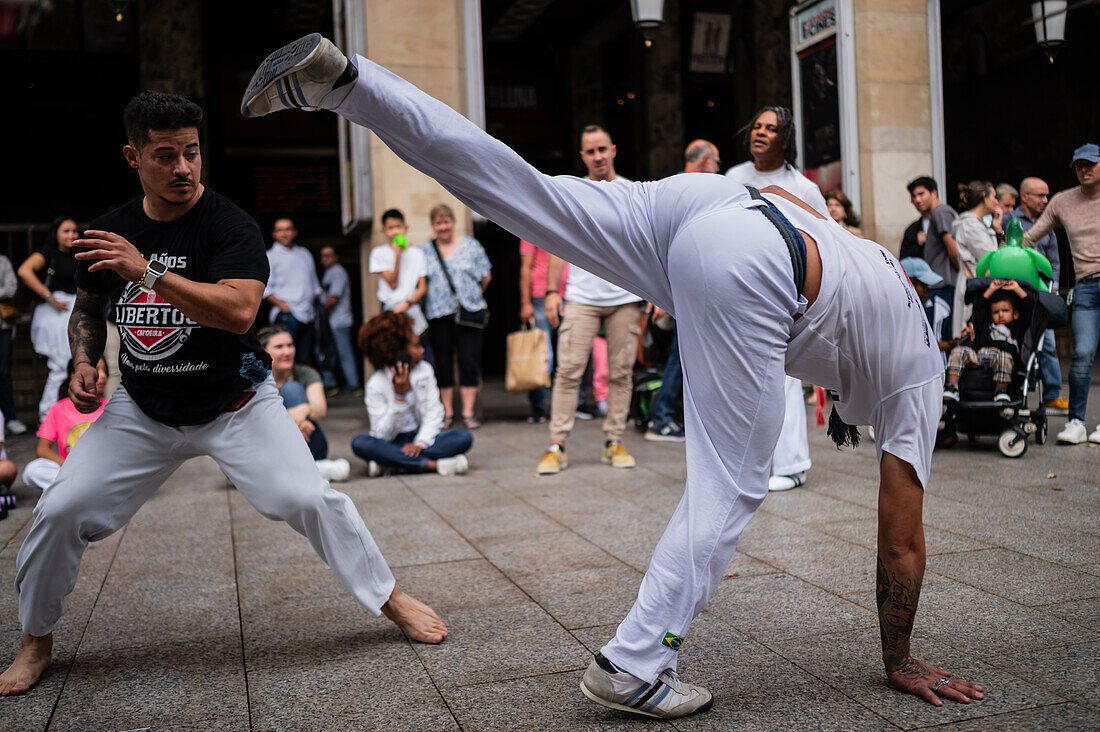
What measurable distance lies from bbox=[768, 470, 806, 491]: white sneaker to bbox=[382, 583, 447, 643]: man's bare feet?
3.01 m

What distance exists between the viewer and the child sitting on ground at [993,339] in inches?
287

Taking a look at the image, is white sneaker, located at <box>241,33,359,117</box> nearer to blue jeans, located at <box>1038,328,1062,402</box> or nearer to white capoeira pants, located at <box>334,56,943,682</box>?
white capoeira pants, located at <box>334,56,943,682</box>

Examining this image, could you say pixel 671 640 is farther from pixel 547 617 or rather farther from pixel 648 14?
pixel 648 14

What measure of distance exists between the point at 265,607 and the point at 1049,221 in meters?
6.80

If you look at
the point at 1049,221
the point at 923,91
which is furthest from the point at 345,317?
the point at 1049,221

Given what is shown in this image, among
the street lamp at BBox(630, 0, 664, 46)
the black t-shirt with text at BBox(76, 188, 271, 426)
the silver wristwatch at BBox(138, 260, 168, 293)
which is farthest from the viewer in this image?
the street lamp at BBox(630, 0, 664, 46)

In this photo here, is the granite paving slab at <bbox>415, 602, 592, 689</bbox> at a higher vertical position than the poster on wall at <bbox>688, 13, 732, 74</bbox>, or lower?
lower

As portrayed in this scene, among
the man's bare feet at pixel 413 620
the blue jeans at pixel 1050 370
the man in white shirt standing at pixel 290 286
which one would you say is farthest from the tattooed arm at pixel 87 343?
the blue jeans at pixel 1050 370

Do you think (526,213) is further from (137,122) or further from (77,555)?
(77,555)

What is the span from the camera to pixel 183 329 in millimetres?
3369

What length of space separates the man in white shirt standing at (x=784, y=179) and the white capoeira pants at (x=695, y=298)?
278 centimetres

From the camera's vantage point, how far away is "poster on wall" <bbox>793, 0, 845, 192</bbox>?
10055mm

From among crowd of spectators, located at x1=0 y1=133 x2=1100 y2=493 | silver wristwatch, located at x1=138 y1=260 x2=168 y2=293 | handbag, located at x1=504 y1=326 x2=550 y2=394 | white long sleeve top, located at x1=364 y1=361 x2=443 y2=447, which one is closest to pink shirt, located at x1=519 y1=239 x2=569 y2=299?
crowd of spectators, located at x1=0 y1=133 x2=1100 y2=493

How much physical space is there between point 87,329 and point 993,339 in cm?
625
